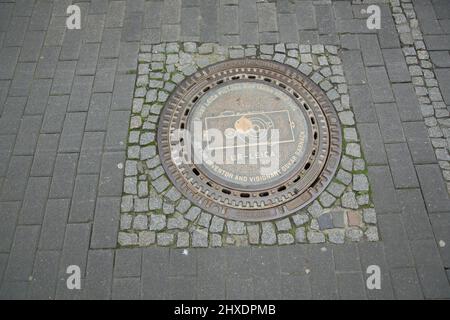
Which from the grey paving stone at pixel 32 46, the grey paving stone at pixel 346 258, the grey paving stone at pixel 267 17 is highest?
the grey paving stone at pixel 267 17

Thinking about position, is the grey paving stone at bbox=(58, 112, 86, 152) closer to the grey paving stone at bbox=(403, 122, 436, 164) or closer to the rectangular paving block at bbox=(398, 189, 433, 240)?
the rectangular paving block at bbox=(398, 189, 433, 240)

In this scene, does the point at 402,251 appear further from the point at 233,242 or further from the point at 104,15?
the point at 104,15

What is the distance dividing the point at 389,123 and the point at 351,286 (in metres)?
1.97

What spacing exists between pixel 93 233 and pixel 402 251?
121 inches

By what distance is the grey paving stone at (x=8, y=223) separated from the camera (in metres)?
3.81

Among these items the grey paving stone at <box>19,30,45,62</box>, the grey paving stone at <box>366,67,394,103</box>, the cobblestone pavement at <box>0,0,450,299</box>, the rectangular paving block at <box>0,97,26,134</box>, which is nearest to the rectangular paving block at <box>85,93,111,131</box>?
the cobblestone pavement at <box>0,0,450,299</box>

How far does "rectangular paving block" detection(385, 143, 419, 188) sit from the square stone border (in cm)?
32

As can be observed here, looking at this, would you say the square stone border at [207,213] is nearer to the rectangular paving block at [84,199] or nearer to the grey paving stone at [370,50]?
the rectangular paving block at [84,199]

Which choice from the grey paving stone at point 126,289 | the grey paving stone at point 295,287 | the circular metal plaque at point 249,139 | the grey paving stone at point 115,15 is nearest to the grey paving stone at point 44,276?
the grey paving stone at point 126,289

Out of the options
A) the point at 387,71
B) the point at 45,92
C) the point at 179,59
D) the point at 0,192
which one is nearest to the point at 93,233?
the point at 0,192

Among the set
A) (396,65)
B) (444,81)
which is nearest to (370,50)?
(396,65)

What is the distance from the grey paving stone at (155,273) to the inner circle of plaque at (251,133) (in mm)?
981

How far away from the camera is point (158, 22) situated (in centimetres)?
519

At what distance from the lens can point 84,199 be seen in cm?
401
